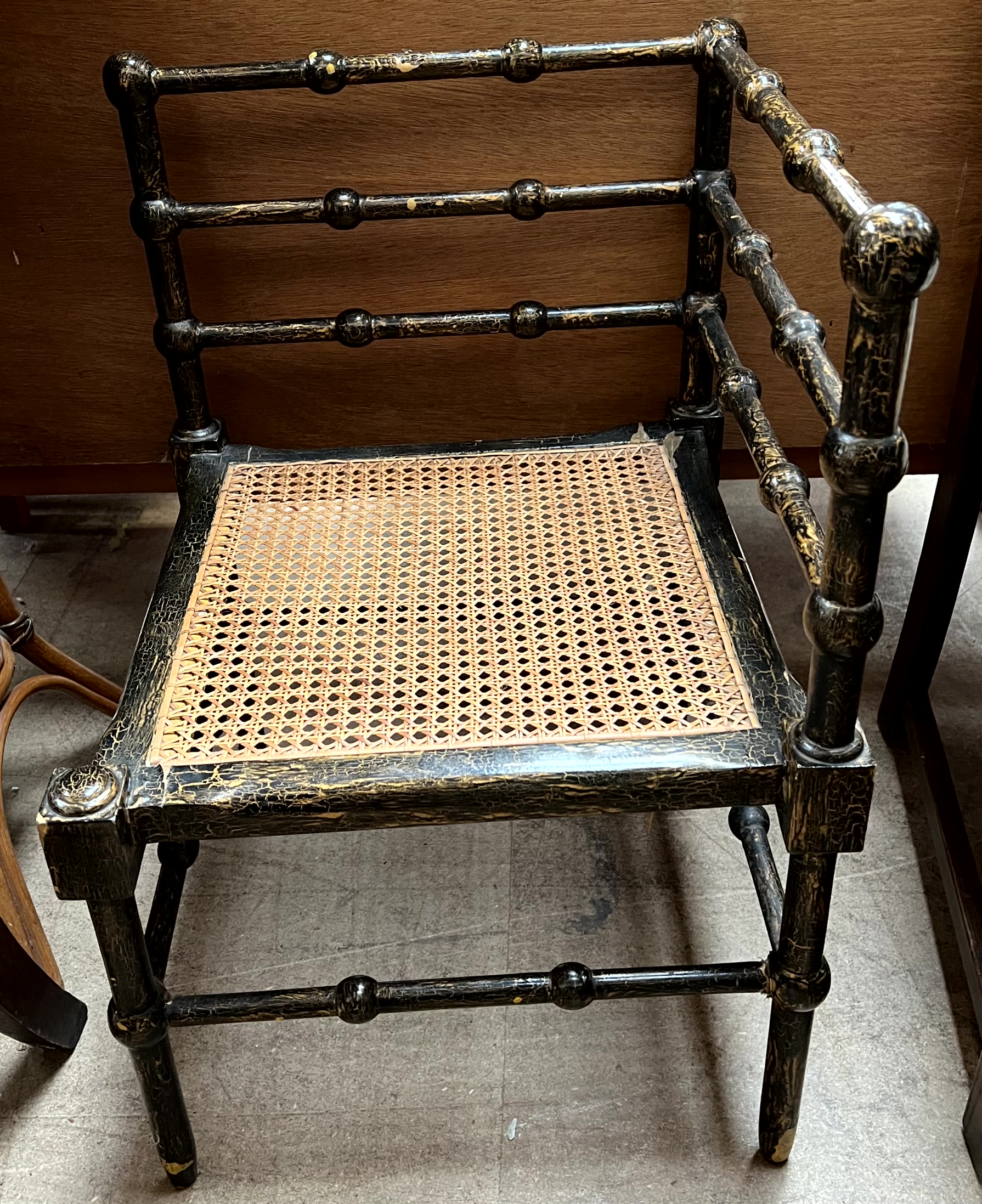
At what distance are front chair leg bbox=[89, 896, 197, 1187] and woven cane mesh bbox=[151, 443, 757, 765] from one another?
0.12m

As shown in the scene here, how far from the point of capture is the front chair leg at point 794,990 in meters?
0.85

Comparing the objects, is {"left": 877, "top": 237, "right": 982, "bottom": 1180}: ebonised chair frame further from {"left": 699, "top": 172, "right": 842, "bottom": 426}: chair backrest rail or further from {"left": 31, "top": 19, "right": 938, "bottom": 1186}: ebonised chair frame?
{"left": 699, "top": 172, "right": 842, "bottom": 426}: chair backrest rail

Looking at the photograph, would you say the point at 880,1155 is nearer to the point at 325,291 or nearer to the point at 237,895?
the point at 237,895

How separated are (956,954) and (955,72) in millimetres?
823

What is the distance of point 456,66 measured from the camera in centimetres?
102

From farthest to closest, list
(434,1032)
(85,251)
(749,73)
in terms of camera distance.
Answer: (85,251) < (434,1032) < (749,73)

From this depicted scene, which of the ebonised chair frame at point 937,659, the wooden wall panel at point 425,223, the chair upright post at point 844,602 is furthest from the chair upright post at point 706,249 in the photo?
the chair upright post at point 844,602

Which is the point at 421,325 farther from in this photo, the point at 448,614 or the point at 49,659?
the point at 49,659

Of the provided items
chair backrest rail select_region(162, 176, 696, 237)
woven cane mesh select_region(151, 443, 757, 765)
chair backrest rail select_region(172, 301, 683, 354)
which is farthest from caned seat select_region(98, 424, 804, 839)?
chair backrest rail select_region(162, 176, 696, 237)

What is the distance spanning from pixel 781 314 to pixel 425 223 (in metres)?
0.50

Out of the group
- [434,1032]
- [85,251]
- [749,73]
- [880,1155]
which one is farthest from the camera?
[85,251]

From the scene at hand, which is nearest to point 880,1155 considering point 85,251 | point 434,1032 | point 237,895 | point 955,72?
point 434,1032

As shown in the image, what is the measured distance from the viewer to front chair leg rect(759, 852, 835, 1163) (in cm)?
85

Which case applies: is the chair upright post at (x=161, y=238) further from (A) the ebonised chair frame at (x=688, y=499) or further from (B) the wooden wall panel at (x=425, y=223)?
(B) the wooden wall panel at (x=425, y=223)
